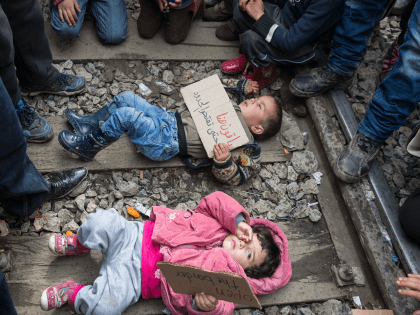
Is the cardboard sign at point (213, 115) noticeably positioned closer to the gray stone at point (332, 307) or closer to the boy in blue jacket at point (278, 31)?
the boy in blue jacket at point (278, 31)

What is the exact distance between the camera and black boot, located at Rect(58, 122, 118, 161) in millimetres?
1954

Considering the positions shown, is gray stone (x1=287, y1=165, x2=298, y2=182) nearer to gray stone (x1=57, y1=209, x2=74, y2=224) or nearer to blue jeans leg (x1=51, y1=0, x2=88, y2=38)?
gray stone (x1=57, y1=209, x2=74, y2=224)

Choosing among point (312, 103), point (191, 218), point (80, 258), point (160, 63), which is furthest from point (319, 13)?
point (80, 258)

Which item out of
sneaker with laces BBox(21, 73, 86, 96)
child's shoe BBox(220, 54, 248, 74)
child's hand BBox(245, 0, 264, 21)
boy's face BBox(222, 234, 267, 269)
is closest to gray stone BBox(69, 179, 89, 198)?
sneaker with laces BBox(21, 73, 86, 96)

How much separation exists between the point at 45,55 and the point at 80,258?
54.2 inches

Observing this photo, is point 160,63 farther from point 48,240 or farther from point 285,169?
point 48,240

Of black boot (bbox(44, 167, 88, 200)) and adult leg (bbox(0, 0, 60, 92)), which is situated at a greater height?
adult leg (bbox(0, 0, 60, 92))

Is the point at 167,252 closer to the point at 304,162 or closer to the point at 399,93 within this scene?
the point at 304,162

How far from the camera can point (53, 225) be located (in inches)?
74.5

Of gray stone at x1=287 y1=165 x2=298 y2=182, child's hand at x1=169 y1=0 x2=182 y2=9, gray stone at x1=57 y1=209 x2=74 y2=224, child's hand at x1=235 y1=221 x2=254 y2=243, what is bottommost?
gray stone at x1=287 y1=165 x2=298 y2=182

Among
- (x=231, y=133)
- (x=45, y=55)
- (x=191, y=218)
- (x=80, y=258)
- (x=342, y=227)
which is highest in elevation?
(x=45, y=55)

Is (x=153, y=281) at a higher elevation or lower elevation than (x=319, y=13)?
lower

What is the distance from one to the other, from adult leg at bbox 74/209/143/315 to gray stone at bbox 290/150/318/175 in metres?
1.30

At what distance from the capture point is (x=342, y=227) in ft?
7.07
